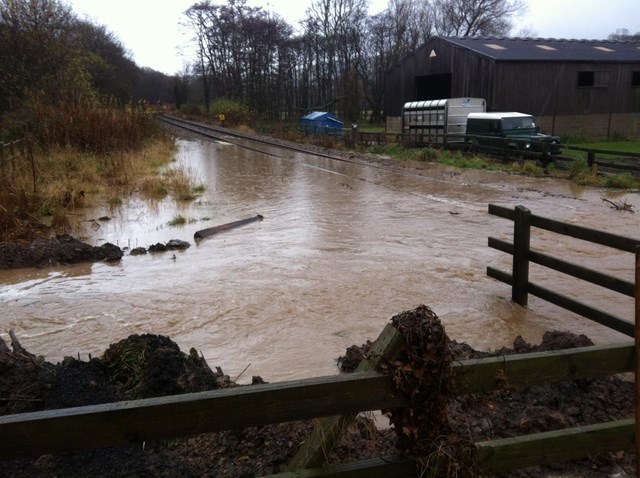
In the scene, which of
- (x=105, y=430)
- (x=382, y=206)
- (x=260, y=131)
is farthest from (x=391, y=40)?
(x=105, y=430)

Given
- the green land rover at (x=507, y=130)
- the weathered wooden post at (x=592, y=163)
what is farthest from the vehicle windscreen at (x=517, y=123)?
the weathered wooden post at (x=592, y=163)

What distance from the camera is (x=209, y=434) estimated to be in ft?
12.7

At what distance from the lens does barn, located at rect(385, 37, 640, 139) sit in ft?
110

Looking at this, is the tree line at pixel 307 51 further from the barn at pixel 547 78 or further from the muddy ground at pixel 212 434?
the muddy ground at pixel 212 434

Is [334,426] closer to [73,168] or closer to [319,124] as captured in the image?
[73,168]

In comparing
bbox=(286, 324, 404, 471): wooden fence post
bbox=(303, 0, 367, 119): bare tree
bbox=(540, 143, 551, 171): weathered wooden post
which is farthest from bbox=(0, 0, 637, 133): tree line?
bbox=(286, 324, 404, 471): wooden fence post

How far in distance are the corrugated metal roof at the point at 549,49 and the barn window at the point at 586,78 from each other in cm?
83

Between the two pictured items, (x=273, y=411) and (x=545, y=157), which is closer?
(x=273, y=411)

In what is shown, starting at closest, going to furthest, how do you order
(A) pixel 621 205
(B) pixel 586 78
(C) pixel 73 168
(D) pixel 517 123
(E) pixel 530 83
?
(A) pixel 621 205
(C) pixel 73 168
(D) pixel 517 123
(E) pixel 530 83
(B) pixel 586 78

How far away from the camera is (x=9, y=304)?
302 inches

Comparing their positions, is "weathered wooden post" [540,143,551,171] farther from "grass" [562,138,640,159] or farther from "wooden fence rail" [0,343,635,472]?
"wooden fence rail" [0,343,635,472]

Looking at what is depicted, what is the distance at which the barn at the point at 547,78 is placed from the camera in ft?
110

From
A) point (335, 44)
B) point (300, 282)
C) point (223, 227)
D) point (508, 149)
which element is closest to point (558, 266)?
point (300, 282)

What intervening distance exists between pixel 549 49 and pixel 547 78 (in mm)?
3606
